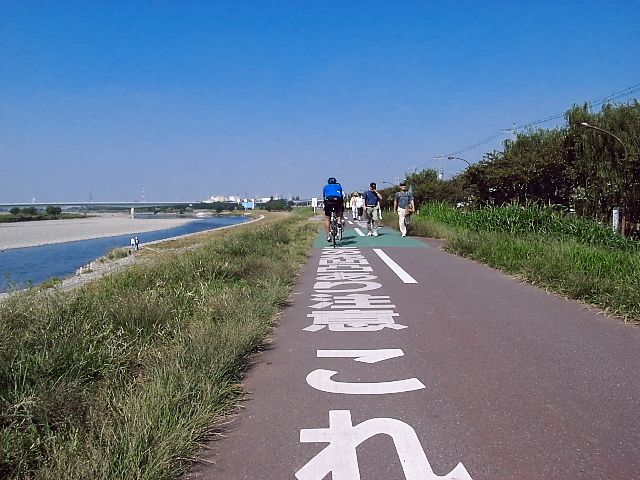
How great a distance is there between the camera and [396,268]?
1198 cm

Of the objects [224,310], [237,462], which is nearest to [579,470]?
[237,462]

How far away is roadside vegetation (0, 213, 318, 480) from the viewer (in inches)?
124

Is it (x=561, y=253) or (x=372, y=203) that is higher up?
(x=372, y=203)

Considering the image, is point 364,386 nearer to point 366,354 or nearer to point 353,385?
point 353,385

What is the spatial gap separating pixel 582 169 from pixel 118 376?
23388 mm

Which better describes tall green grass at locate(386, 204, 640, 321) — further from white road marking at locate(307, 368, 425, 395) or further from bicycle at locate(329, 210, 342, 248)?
white road marking at locate(307, 368, 425, 395)

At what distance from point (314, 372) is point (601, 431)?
2.38 meters

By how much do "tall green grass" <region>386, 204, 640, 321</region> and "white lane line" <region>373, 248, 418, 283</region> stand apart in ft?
6.43

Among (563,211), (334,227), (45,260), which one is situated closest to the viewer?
(334,227)

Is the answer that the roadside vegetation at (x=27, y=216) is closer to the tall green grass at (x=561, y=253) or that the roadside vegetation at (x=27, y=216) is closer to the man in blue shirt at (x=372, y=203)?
the man in blue shirt at (x=372, y=203)

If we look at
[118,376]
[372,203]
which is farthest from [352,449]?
[372,203]

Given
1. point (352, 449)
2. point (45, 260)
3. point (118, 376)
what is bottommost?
point (45, 260)

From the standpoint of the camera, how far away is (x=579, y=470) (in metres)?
3.18

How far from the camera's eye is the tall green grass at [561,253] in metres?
7.69
